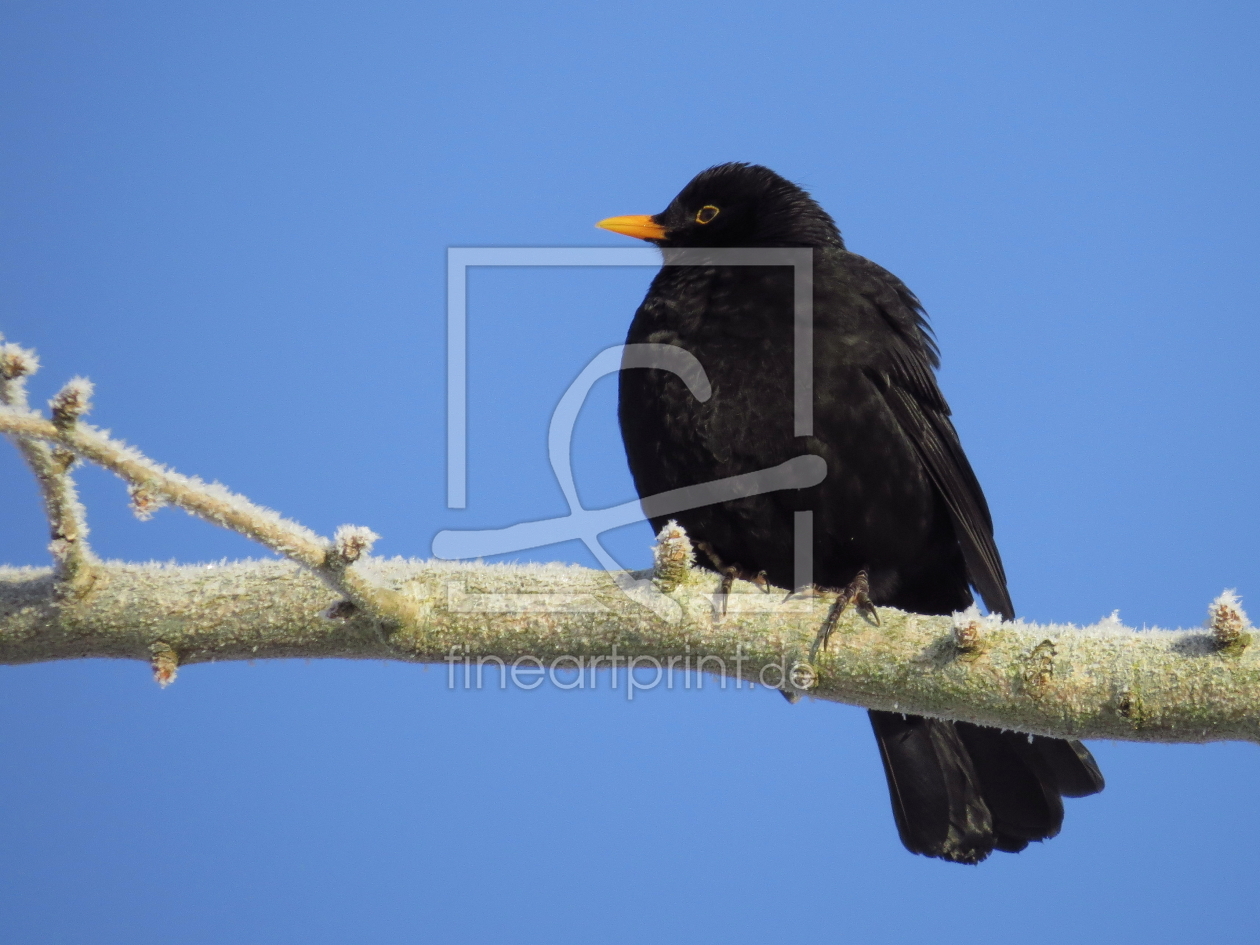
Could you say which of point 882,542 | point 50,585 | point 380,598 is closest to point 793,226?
point 882,542

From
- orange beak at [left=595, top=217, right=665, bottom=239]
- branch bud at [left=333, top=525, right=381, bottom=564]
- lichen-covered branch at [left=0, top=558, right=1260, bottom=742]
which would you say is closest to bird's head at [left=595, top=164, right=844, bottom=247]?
orange beak at [left=595, top=217, right=665, bottom=239]

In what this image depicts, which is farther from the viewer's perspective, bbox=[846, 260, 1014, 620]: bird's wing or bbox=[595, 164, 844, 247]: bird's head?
bbox=[595, 164, 844, 247]: bird's head

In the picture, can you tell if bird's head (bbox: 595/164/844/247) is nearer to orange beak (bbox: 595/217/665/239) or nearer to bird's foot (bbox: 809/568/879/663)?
orange beak (bbox: 595/217/665/239)

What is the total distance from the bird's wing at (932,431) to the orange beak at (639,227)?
113cm

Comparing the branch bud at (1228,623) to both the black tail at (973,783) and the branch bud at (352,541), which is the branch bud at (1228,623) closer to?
the black tail at (973,783)

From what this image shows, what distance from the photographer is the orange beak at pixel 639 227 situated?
19.0 ft

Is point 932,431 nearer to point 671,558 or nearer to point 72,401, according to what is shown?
point 671,558

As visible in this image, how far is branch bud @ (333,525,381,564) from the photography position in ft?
8.32

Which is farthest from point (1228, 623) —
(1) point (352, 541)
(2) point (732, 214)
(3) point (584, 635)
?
(2) point (732, 214)

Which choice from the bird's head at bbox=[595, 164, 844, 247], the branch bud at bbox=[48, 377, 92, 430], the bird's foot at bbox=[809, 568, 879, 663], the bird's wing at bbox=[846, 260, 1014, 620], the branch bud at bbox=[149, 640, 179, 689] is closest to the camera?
the branch bud at bbox=[48, 377, 92, 430]

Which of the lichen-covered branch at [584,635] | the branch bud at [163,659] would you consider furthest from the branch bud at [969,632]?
the branch bud at [163,659]

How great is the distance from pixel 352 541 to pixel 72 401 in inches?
24.7

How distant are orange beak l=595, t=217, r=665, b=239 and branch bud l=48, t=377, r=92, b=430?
384 cm

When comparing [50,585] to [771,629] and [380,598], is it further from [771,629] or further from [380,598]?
[771,629]
